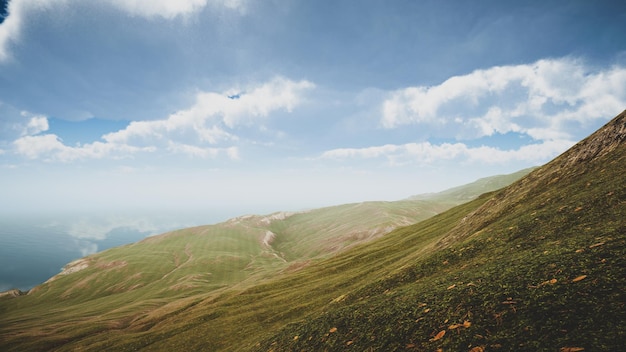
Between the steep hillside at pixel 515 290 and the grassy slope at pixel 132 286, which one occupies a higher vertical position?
the steep hillside at pixel 515 290

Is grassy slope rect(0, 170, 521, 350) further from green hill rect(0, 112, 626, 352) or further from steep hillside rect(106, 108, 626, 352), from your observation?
steep hillside rect(106, 108, 626, 352)

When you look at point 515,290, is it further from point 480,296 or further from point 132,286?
point 132,286

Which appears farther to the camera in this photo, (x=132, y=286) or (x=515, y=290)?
(x=132, y=286)

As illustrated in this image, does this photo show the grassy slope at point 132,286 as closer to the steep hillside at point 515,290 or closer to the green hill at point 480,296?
the green hill at point 480,296

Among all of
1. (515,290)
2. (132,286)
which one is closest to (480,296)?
(515,290)

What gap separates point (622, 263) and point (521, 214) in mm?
24418

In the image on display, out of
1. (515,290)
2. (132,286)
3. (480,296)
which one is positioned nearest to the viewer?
(515,290)

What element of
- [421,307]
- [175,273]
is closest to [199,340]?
[421,307]

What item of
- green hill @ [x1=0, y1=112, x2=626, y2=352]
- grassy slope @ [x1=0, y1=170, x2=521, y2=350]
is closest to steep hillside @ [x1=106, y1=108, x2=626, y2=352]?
green hill @ [x1=0, y1=112, x2=626, y2=352]

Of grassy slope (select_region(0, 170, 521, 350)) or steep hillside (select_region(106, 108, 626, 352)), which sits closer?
steep hillside (select_region(106, 108, 626, 352))

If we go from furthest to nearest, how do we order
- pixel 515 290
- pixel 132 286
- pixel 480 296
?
pixel 132 286, pixel 480 296, pixel 515 290

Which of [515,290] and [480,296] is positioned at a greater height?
[515,290]

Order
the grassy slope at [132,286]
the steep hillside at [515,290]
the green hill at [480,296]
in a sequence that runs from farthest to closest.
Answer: the grassy slope at [132,286] → the green hill at [480,296] → the steep hillside at [515,290]

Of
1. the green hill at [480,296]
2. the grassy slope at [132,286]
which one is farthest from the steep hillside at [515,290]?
the grassy slope at [132,286]
